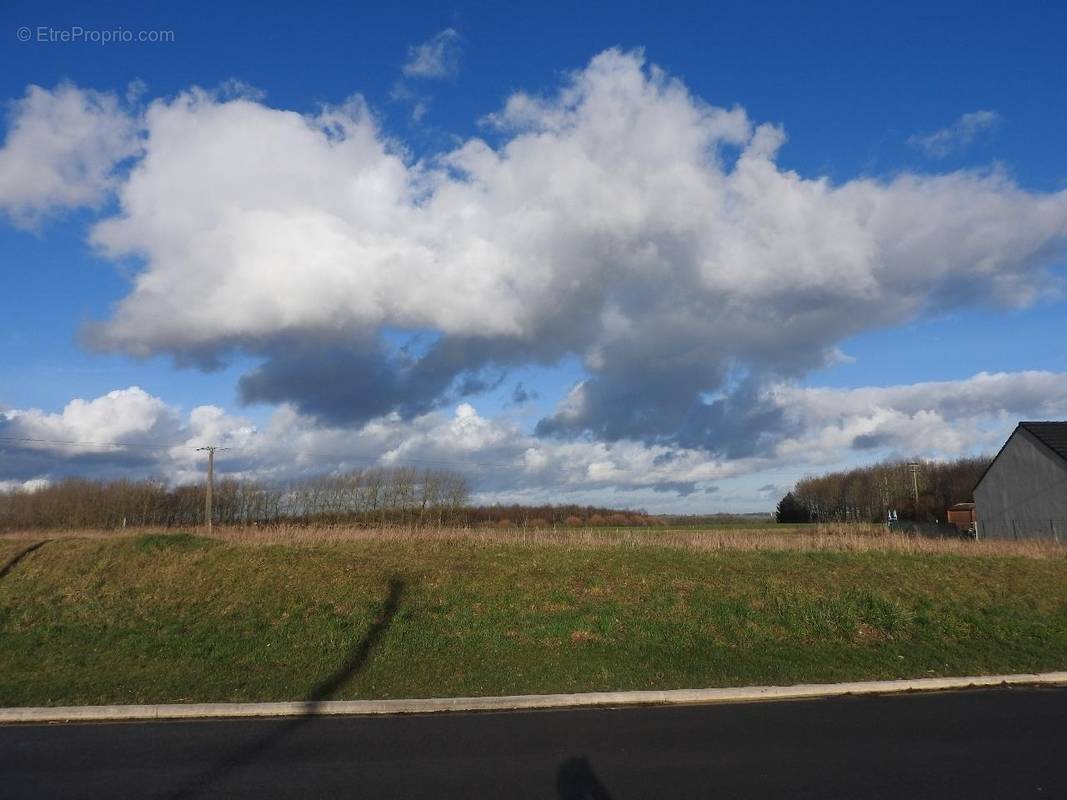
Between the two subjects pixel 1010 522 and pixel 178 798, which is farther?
pixel 1010 522

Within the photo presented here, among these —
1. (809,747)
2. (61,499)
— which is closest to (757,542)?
(809,747)

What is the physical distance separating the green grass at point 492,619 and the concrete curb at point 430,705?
0.49 meters

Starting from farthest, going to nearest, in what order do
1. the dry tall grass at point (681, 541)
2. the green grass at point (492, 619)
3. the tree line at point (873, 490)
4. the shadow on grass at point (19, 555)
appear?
the tree line at point (873, 490), the dry tall grass at point (681, 541), the shadow on grass at point (19, 555), the green grass at point (492, 619)

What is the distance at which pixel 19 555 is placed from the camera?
Result: 1981 cm

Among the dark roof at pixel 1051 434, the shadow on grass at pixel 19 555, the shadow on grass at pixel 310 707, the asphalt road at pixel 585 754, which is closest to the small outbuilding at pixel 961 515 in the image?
the dark roof at pixel 1051 434

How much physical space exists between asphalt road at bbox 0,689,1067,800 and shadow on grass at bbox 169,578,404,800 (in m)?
0.03

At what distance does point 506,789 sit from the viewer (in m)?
6.48

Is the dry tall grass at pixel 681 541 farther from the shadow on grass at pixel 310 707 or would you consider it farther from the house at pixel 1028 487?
the house at pixel 1028 487

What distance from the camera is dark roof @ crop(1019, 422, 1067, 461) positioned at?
119 feet

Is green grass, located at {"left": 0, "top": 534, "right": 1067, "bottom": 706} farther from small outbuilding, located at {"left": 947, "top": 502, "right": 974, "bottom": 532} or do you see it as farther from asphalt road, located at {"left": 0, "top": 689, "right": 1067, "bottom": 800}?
small outbuilding, located at {"left": 947, "top": 502, "right": 974, "bottom": 532}

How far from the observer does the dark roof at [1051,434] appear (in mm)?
36281

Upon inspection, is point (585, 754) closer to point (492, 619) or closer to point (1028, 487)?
point (492, 619)

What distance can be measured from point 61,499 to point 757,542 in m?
70.6

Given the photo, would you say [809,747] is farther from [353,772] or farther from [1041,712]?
[353,772]
